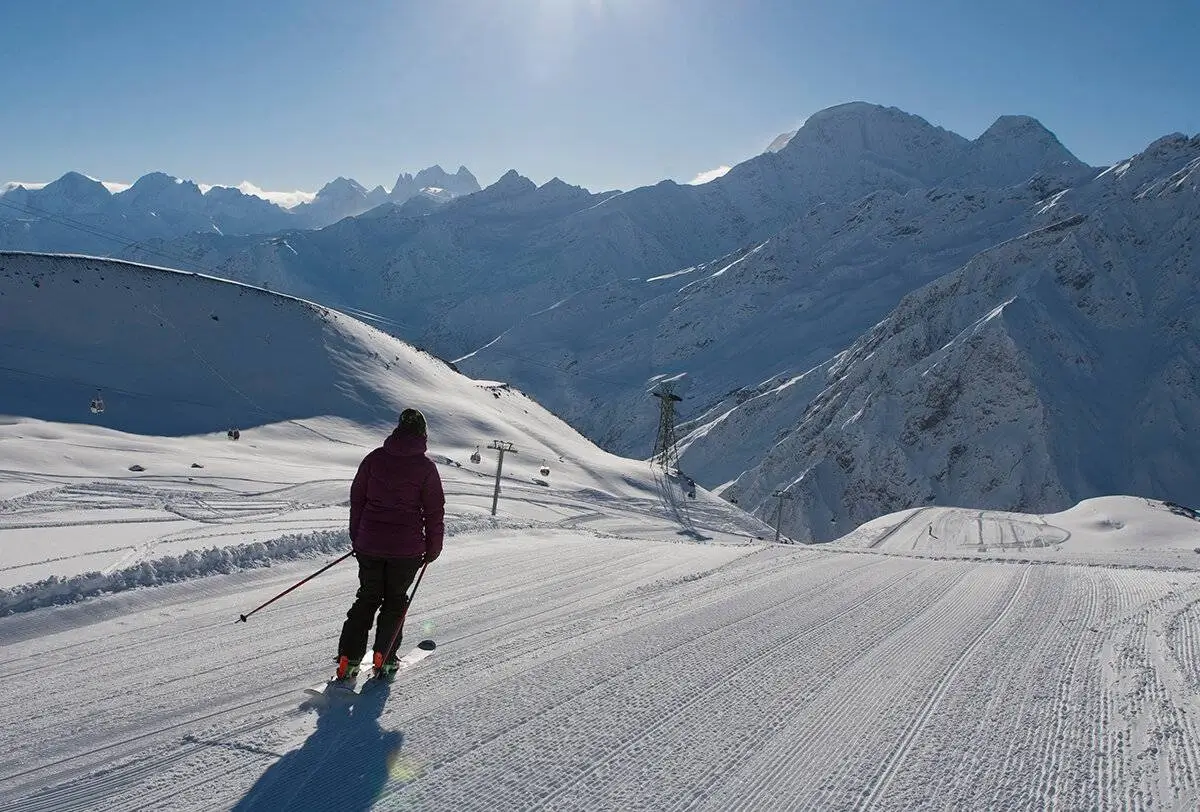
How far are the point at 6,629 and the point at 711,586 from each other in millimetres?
6584

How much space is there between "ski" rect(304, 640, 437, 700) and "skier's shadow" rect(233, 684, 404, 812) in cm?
16

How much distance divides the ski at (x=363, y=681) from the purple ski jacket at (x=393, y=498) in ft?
2.65

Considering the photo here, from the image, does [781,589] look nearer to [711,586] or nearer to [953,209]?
[711,586]

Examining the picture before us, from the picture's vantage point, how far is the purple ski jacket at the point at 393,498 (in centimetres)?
520

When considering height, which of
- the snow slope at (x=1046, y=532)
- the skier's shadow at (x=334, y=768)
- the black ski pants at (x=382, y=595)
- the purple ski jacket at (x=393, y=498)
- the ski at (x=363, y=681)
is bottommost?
the snow slope at (x=1046, y=532)

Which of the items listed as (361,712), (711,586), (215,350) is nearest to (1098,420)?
(215,350)

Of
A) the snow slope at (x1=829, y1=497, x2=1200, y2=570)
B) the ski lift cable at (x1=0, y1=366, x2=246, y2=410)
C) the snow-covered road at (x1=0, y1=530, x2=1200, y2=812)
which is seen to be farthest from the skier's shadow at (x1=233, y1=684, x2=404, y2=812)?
the ski lift cable at (x1=0, y1=366, x2=246, y2=410)

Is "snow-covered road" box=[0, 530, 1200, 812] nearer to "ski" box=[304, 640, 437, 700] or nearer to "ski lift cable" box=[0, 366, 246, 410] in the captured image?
"ski" box=[304, 640, 437, 700]

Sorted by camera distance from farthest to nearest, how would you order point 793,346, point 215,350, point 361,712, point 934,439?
point 793,346, point 934,439, point 215,350, point 361,712

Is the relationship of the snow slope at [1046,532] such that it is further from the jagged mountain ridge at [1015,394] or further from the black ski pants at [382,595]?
the jagged mountain ridge at [1015,394]

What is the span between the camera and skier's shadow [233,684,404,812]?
3549 millimetres

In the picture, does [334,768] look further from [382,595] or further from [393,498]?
[393,498]

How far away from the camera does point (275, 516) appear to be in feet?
46.7

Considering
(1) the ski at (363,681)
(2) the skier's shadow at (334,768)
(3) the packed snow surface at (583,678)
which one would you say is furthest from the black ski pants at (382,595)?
(2) the skier's shadow at (334,768)
